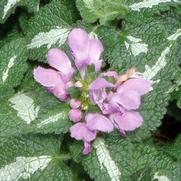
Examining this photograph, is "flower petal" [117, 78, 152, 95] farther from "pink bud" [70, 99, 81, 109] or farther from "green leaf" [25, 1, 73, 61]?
"green leaf" [25, 1, 73, 61]

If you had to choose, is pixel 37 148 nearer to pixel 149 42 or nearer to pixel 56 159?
pixel 56 159

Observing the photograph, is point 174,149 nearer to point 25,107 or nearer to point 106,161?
point 106,161

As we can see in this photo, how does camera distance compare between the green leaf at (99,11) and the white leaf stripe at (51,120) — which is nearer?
the white leaf stripe at (51,120)

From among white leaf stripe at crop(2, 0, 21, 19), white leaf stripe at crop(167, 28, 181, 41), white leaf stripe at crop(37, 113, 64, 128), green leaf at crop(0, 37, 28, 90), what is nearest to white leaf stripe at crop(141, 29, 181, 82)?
white leaf stripe at crop(167, 28, 181, 41)

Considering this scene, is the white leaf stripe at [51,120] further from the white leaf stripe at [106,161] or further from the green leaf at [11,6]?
the green leaf at [11,6]

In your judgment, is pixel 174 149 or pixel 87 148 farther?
pixel 174 149

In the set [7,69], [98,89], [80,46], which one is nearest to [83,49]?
A: [80,46]

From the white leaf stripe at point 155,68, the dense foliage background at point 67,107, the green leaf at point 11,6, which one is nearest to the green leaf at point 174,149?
the dense foliage background at point 67,107
